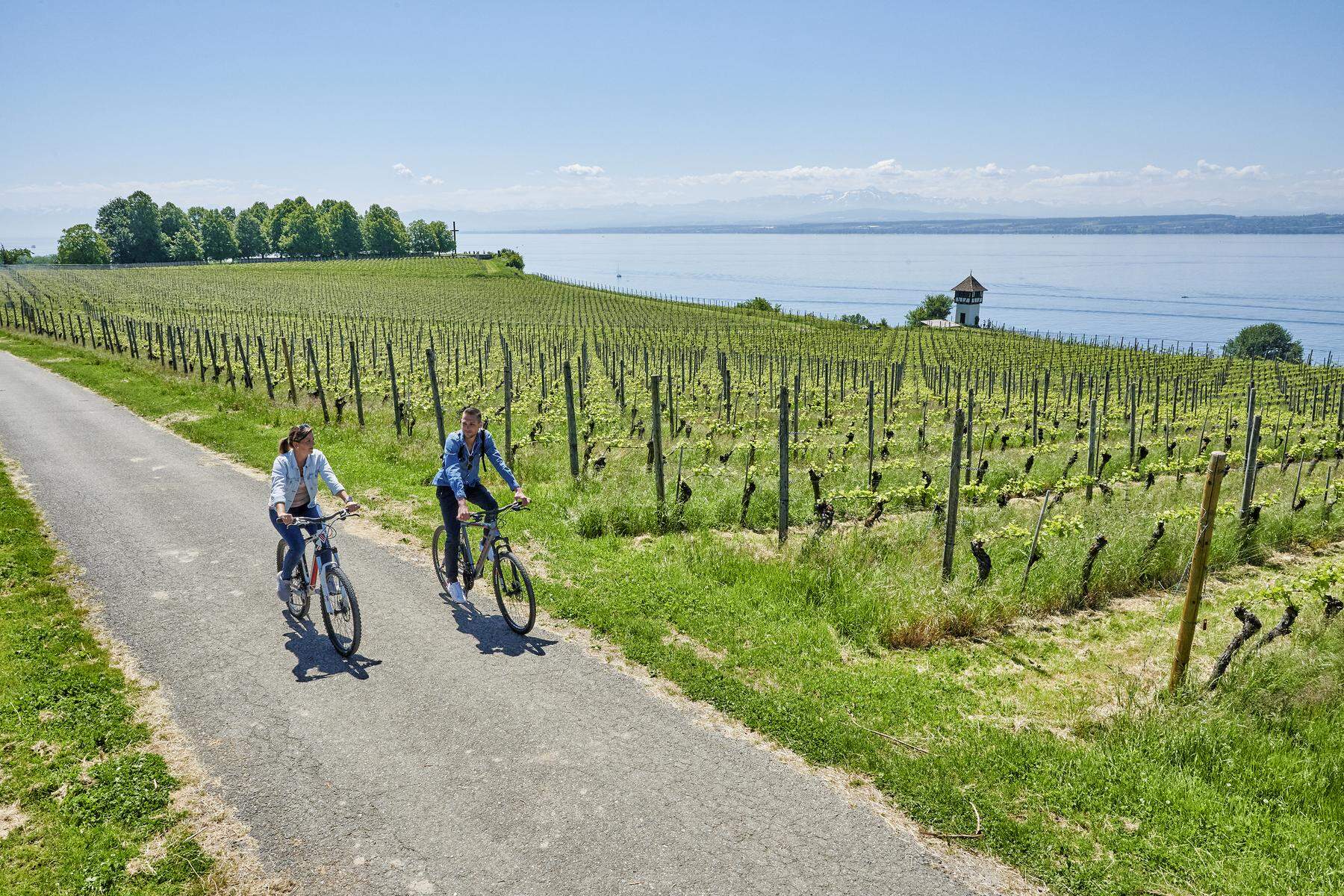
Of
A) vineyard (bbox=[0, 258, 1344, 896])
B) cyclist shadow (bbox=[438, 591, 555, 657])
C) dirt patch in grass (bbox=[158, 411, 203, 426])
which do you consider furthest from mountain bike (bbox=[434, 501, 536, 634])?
dirt patch in grass (bbox=[158, 411, 203, 426])

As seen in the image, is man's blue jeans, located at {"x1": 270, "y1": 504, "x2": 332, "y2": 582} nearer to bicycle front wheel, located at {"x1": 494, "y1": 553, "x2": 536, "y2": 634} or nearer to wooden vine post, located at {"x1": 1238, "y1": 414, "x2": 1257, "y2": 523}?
bicycle front wheel, located at {"x1": 494, "y1": 553, "x2": 536, "y2": 634}

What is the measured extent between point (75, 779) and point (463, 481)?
4063 mm

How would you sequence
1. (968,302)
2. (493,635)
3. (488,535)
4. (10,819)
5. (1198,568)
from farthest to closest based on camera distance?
(968,302)
(488,535)
(493,635)
(1198,568)
(10,819)

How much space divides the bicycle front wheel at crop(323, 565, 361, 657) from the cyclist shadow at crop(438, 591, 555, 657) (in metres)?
1.16

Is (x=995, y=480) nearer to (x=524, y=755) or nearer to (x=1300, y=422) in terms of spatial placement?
(x=524, y=755)

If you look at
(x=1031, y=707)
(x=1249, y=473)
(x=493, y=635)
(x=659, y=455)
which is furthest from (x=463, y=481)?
(x=1249, y=473)

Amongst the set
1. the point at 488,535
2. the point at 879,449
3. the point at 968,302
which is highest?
the point at 488,535

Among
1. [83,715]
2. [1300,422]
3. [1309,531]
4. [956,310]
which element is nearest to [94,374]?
[83,715]

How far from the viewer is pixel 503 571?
Result: 8414mm

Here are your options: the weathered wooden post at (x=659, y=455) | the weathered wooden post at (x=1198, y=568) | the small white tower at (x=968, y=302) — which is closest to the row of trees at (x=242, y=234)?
the small white tower at (x=968, y=302)

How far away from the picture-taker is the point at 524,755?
234 inches

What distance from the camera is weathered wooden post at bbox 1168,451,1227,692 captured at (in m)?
6.26

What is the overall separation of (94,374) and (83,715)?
2596 centimetres

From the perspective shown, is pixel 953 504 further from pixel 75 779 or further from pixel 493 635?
pixel 75 779
